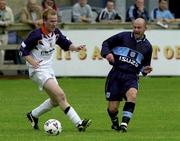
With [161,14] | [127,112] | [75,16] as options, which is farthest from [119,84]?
[161,14]

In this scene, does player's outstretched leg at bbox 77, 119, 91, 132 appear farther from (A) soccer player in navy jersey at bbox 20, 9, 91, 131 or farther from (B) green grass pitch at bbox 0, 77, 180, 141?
(B) green grass pitch at bbox 0, 77, 180, 141

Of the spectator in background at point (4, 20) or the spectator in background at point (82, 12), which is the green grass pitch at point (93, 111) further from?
the spectator in background at point (82, 12)

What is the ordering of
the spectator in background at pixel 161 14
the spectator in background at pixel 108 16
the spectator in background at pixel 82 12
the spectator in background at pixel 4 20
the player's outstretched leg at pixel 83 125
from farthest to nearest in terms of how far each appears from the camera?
the spectator in background at pixel 161 14, the spectator in background at pixel 108 16, the spectator in background at pixel 82 12, the spectator in background at pixel 4 20, the player's outstretched leg at pixel 83 125

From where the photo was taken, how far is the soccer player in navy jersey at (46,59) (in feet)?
45.3

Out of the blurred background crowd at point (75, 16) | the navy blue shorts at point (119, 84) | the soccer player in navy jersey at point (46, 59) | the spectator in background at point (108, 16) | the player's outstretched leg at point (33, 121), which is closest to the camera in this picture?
the soccer player in navy jersey at point (46, 59)

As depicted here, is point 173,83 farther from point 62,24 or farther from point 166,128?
point 166,128

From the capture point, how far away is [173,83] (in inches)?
939

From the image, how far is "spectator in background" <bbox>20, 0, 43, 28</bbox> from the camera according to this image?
25.5 meters

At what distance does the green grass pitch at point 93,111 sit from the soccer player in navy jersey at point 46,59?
1.42 ft

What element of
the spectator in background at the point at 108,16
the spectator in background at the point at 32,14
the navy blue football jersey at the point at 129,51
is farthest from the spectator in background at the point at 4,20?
the navy blue football jersey at the point at 129,51

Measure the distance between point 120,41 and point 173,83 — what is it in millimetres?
9634

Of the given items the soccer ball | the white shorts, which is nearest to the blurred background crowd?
the white shorts

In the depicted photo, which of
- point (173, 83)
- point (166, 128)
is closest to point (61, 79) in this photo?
point (173, 83)

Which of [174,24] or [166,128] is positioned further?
[174,24]
